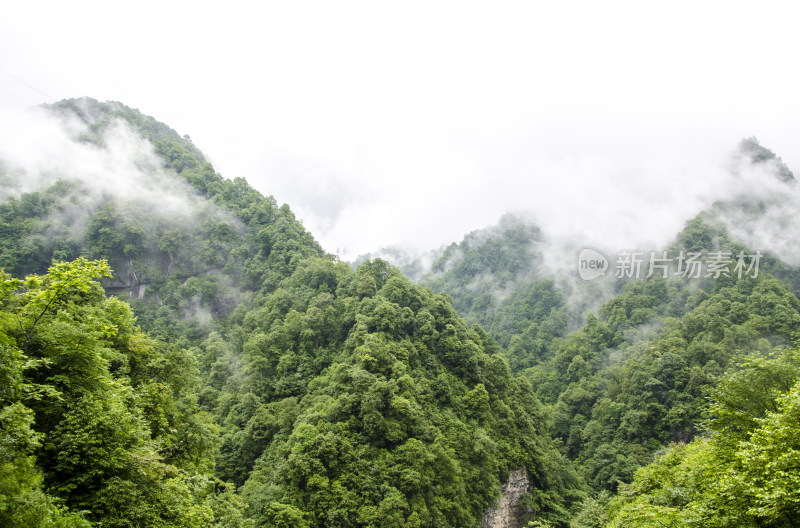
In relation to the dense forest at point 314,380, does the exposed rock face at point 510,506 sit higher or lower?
lower

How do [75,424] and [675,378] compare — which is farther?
[675,378]

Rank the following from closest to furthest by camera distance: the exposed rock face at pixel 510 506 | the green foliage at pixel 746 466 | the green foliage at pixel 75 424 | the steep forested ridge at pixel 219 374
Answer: the green foliage at pixel 75 424
the green foliage at pixel 746 466
the steep forested ridge at pixel 219 374
the exposed rock face at pixel 510 506

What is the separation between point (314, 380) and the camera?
3544 centimetres

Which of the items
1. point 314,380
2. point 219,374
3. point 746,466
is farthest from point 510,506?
point 219,374

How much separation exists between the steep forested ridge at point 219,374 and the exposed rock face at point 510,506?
111cm

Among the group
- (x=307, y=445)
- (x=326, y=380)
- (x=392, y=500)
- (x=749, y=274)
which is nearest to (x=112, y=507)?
(x=307, y=445)

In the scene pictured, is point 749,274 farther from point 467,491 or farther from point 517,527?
point 467,491

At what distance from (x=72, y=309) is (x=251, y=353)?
26.6 m

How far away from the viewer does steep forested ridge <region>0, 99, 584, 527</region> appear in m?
11.5

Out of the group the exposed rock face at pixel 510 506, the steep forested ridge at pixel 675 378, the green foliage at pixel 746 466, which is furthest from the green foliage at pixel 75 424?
the exposed rock face at pixel 510 506

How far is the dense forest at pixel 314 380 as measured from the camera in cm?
1157

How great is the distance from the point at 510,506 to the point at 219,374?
1164 inches

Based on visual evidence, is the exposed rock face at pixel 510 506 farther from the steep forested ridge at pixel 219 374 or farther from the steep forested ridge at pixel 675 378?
the steep forested ridge at pixel 675 378

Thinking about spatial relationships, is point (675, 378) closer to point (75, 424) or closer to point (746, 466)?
point (746, 466)
